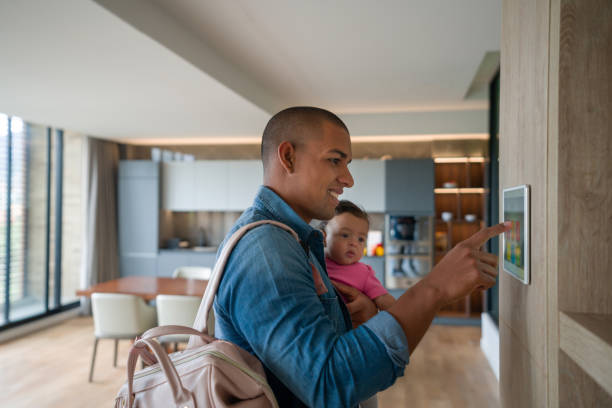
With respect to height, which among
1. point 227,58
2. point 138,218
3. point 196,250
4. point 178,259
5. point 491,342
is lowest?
point 491,342

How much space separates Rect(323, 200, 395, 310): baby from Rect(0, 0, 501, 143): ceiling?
1.60 m

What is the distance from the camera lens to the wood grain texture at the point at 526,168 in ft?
2.88

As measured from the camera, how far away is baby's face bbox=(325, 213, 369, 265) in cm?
182

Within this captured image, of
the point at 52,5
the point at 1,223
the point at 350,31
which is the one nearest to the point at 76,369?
the point at 1,223

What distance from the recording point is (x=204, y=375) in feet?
2.52

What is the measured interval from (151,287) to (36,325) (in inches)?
93.5

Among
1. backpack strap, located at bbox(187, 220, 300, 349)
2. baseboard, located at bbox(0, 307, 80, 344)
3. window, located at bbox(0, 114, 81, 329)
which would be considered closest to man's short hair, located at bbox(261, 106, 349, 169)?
backpack strap, located at bbox(187, 220, 300, 349)

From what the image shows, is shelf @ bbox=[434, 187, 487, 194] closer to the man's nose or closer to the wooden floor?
the wooden floor

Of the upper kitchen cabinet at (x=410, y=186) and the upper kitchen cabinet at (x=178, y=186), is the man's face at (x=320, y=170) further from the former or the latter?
the upper kitchen cabinet at (x=178, y=186)

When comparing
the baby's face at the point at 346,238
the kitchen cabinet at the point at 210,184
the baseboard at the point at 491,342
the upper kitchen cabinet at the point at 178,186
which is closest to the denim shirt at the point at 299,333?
the baby's face at the point at 346,238

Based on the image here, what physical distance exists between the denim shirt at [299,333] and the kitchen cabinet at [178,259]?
18.5 ft

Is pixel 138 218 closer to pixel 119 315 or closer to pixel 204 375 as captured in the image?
pixel 119 315

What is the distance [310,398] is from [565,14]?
0.82 m

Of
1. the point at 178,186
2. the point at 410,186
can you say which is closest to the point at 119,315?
the point at 178,186
